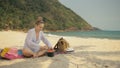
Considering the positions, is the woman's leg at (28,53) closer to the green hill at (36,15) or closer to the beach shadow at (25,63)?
the beach shadow at (25,63)

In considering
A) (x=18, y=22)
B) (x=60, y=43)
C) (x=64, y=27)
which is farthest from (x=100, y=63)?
(x=64, y=27)

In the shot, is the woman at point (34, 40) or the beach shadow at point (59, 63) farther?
the woman at point (34, 40)

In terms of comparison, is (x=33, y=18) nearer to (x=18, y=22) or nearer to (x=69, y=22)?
(x=18, y=22)

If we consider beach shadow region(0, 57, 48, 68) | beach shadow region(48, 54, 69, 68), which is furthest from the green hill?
beach shadow region(48, 54, 69, 68)

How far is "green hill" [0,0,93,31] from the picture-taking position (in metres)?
58.9

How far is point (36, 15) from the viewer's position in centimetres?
7462

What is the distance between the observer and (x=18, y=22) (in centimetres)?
6272

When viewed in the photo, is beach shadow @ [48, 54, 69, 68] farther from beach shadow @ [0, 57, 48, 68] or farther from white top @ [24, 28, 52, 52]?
white top @ [24, 28, 52, 52]

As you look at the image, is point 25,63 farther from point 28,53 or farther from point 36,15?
point 36,15

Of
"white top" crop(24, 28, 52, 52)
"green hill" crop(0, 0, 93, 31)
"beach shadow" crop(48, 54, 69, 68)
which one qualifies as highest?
"green hill" crop(0, 0, 93, 31)

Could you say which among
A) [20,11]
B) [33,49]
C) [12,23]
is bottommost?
[33,49]

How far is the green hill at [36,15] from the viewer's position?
58.9 metres

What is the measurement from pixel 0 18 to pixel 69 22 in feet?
156

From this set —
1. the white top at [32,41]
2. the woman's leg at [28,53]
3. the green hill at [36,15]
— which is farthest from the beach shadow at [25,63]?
the green hill at [36,15]
